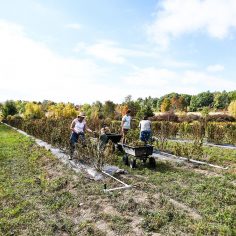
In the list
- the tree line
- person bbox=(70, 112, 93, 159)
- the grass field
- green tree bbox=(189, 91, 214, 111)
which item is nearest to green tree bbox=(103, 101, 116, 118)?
the tree line

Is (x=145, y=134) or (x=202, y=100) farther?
(x=202, y=100)

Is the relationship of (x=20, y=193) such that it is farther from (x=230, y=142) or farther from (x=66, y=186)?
(x=230, y=142)

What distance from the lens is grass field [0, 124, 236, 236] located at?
4668 millimetres

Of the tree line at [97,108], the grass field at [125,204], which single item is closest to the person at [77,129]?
the grass field at [125,204]

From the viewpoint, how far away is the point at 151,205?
547 centimetres

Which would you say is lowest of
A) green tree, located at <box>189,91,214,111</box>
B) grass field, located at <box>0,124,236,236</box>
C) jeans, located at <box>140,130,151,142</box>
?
grass field, located at <box>0,124,236,236</box>

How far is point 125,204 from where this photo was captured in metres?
5.51

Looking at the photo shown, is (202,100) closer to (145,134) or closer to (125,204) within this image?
(145,134)

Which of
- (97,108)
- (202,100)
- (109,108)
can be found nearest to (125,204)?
(109,108)

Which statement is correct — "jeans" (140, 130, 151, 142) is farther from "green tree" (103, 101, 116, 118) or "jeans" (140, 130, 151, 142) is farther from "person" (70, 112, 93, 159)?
"green tree" (103, 101, 116, 118)

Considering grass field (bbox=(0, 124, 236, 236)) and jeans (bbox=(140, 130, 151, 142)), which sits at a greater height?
jeans (bbox=(140, 130, 151, 142))

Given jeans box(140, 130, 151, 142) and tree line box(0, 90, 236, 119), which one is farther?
tree line box(0, 90, 236, 119)

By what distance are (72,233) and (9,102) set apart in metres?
47.4

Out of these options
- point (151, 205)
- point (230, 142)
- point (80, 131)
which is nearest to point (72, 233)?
point (151, 205)
